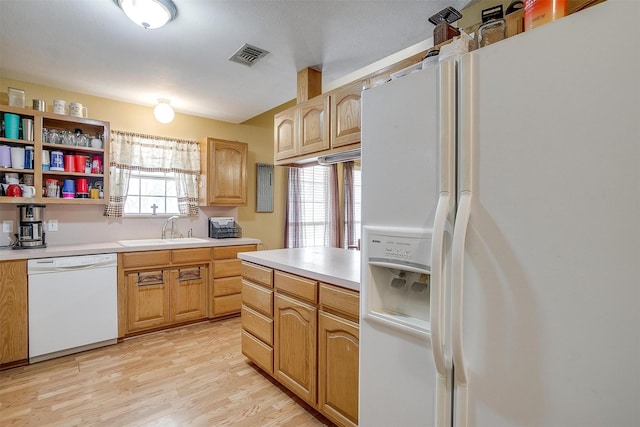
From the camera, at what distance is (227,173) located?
394 centimetres

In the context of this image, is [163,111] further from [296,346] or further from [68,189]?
[296,346]

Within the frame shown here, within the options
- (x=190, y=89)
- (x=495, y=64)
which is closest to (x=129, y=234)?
(x=190, y=89)

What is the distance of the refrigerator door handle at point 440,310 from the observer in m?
0.89

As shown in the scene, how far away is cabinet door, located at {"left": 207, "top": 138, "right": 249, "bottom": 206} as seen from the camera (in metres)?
3.80

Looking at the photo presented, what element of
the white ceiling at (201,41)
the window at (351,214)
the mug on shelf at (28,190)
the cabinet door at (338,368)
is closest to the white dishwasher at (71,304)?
the mug on shelf at (28,190)

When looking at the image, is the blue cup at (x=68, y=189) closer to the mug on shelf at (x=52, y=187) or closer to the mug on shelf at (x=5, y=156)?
the mug on shelf at (x=52, y=187)

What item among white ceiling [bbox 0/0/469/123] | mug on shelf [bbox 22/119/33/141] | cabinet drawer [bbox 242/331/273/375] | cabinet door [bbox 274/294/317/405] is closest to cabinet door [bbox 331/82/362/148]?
white ceiling [bbox 0/0/469/123]

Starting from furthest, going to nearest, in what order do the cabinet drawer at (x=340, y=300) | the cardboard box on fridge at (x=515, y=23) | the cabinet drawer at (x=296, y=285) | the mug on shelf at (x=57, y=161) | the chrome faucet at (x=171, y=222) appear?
the chrome faucet at (x=171, y=222) → the mug on shelf at (x=57, y=161) → the cabinet drawer at (x=296, y=285) → the cabinet drawer at (x=340, y=300) → the cardboard box on fridge at (x=515, y=23)

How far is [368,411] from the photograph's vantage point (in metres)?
1.20

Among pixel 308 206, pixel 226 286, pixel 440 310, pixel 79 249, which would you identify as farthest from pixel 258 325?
pixel 308 206

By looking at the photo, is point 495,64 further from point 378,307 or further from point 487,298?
point 378,307

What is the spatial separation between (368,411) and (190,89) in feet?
10.4

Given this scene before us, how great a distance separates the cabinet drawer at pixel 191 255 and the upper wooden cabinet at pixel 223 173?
0.67m

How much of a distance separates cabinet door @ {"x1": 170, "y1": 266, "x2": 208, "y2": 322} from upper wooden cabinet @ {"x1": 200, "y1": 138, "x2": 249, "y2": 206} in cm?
90
